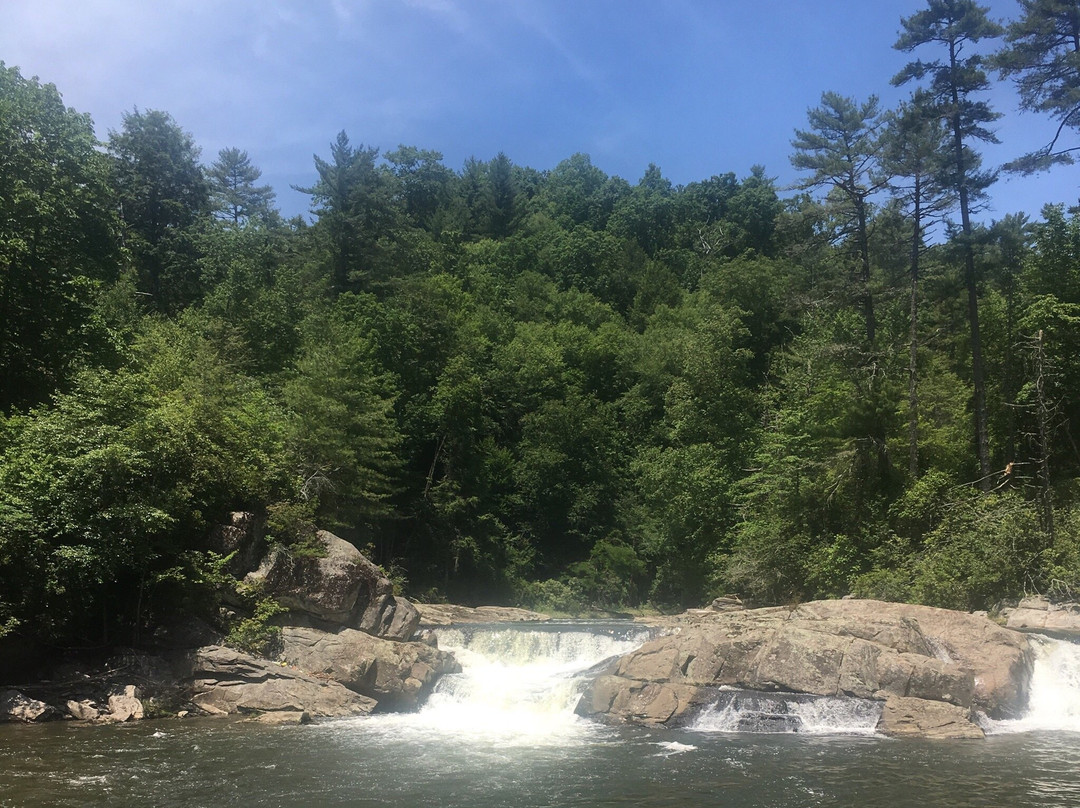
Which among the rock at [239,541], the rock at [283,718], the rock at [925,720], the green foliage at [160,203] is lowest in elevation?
the rock at [283,718]

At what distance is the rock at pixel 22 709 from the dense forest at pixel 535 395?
144 centimetres

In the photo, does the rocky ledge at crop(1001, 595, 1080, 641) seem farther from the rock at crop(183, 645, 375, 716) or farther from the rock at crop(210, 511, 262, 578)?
the rock at crop(210, 511, 262, 578)

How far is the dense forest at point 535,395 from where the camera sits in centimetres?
1841

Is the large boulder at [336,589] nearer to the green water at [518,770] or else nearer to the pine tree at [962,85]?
the green water at [518,770]

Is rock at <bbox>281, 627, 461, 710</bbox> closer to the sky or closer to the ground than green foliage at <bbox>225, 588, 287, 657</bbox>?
closer to the ground

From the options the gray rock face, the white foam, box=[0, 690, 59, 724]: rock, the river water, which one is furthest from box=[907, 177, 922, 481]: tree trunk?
box=[0, 690, 59, 724]: rock

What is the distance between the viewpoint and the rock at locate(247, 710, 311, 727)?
1582 centimetres

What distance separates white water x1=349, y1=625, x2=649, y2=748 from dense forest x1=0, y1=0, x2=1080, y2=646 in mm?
5602

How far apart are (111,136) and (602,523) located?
34173 millimetres

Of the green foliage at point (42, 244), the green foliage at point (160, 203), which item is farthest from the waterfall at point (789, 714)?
the green foliage at point (160, 203)

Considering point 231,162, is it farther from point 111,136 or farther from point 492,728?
point 492,728

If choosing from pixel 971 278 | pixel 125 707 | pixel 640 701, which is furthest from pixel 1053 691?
pixel 125 707

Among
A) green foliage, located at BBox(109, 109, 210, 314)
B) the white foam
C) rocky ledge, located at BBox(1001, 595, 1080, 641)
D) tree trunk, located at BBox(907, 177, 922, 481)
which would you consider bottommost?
the white foam

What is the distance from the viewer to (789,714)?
15.1 m
